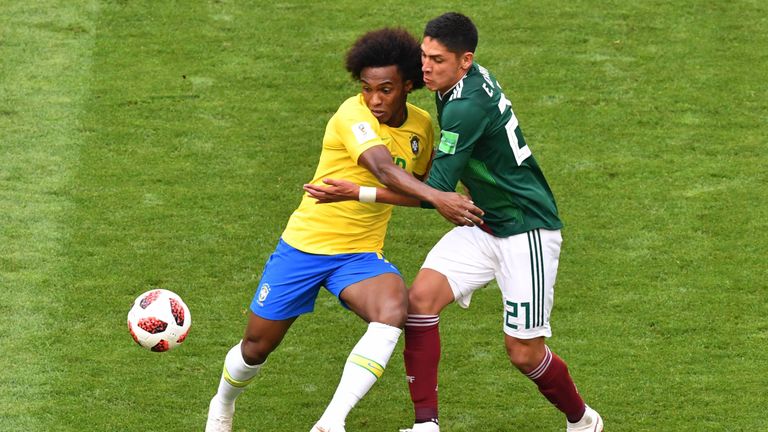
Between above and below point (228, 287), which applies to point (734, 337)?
above

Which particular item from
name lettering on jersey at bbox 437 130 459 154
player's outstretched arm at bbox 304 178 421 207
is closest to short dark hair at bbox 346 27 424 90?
name lettering on jersey at bbox 437 130 459 154

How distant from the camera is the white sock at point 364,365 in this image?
763 centimetres

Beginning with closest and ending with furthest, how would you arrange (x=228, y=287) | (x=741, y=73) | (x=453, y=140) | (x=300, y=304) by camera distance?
(x=453, y=140)
(x=300, y=304)
(x=228, y=287)
(x=741, y=73)

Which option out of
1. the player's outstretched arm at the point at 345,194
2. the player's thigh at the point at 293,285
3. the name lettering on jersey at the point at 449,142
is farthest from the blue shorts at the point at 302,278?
the name lettering on jersey at the point at 449,142

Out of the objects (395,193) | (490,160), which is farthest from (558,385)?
(395,193)

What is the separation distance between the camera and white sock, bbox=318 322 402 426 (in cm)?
763

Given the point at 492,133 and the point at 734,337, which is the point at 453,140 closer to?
the point at 492,133

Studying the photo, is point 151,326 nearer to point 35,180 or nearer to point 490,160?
point 490,160

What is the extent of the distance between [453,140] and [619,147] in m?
5.06

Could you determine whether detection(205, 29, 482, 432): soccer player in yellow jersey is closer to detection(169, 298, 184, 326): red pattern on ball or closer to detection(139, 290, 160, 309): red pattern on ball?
detection(169, 298, 184, 326): red pattern on ball

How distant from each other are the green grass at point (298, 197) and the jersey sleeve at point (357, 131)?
2.02 m

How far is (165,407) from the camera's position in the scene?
895cm

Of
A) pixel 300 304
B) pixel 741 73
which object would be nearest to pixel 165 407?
pixel 300 304

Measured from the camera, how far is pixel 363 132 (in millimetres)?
7848
